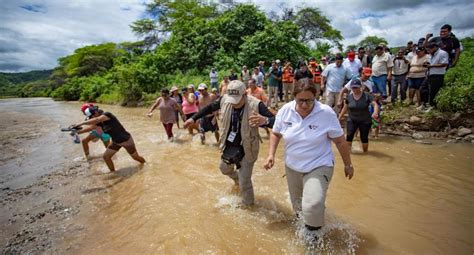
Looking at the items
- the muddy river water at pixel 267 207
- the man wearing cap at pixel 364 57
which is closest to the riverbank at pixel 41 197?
the muddy river water at pixel 267 207

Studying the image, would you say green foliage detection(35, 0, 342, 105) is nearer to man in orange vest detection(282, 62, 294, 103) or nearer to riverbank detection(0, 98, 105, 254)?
man in orange vest detection(282, 62, 294, 103)

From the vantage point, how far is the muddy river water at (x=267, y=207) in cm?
345

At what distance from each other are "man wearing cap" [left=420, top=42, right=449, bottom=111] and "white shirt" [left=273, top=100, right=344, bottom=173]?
6124mm

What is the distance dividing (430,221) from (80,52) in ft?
183

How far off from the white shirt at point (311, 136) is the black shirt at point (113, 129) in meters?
4.46

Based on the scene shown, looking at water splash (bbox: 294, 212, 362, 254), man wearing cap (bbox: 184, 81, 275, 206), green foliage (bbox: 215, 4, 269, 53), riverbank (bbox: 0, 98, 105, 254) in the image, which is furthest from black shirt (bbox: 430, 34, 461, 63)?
green foliage (bbox: 215, 4, 269, 53)

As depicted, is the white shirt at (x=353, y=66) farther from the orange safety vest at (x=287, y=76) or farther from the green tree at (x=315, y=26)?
the green tree at (x=315, y=26)

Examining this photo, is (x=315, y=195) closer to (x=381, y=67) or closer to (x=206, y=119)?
(x=206, y=119)

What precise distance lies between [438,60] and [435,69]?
240 millimetres

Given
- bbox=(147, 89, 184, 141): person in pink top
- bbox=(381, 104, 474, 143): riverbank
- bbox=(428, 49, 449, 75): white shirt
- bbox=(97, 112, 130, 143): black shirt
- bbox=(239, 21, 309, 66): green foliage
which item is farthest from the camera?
bbox=(239, 21, 309, 66): green foliage

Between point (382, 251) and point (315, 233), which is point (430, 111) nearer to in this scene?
point (382, 251)

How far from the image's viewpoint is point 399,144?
732 centimetres

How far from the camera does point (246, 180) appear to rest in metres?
4.10

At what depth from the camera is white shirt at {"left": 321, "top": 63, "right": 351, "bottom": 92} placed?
308 inches
